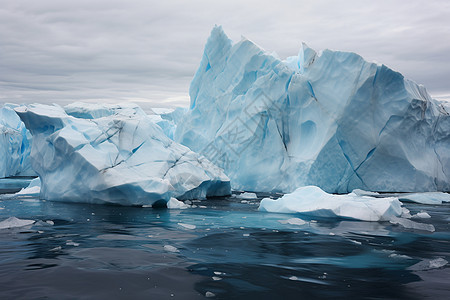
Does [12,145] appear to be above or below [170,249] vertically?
above

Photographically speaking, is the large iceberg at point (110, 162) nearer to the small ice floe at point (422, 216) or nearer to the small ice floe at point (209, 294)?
the small ice floe at point (422, 216)

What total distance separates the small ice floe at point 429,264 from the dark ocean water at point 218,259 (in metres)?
0.01

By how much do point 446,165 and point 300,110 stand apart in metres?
6.32

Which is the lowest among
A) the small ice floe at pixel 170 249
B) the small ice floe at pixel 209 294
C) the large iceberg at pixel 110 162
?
the small ice floe at pixel 170 249

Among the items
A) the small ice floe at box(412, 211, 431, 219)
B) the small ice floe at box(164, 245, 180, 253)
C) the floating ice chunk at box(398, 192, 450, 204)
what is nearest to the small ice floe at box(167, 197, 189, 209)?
the small ice floe at box(164, 245, 180, 253)

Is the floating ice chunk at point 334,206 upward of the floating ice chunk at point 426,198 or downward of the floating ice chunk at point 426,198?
upward

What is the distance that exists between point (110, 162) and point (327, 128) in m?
7.84

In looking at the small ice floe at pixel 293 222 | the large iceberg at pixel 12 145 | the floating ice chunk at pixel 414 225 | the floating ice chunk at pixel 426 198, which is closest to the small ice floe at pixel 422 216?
the floating ice chunk at pixel 414 225

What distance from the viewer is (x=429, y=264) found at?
5.57m

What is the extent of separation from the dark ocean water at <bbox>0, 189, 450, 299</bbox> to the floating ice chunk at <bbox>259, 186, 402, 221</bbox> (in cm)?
40

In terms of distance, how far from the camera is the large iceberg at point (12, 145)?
79.5 feet

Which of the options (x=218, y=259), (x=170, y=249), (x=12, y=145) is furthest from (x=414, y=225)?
(x=12, y=145)

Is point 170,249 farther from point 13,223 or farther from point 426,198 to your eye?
point 426,198

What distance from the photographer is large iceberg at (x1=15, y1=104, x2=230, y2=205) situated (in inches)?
459
